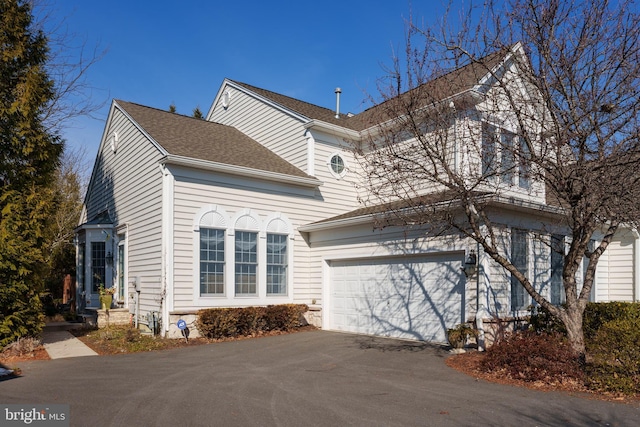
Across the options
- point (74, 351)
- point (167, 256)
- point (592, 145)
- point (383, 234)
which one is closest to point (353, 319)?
point (383, 234)

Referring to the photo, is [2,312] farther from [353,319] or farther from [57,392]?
[353,319]

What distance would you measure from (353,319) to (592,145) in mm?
8340

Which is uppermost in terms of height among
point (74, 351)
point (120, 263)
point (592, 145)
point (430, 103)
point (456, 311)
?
point (430, 103)

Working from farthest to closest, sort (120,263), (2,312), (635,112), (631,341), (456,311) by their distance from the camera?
(120,263)
(456,311)
(2,312)
(635,112)
(631,341)

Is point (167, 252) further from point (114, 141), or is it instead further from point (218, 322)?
point (114, 141)

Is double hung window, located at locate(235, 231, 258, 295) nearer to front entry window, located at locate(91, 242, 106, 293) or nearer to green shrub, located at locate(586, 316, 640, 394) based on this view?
front entry window, located at locate(91, 242, 106, 293)

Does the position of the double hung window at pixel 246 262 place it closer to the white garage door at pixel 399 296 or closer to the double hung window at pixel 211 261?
the double hung window at pixel 211 261

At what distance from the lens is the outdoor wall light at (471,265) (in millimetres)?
10914

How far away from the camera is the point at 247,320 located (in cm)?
1358

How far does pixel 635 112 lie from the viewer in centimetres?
798

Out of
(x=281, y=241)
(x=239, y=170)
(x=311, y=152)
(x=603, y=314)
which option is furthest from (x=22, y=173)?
(x=603, y=314)

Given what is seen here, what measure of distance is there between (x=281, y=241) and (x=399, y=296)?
4.18m

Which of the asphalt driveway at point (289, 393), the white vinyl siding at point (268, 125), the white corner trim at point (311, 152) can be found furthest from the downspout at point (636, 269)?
the white vinyl siding at point (268, 125)

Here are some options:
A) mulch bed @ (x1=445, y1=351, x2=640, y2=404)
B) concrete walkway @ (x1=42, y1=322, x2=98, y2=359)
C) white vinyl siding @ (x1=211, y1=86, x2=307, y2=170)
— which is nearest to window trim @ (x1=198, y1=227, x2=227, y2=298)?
concrete walkway @ (x1=42, y1=322, x2=98, y2=359)
